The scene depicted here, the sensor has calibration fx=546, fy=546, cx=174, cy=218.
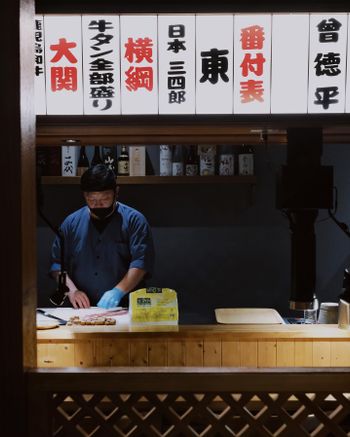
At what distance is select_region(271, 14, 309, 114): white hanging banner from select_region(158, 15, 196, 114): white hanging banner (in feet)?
1.55

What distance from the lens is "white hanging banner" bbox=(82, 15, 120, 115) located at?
3129 millimetres

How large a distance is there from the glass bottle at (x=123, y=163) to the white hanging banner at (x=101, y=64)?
9.43 ft

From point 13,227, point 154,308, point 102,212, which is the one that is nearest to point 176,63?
point 13,227

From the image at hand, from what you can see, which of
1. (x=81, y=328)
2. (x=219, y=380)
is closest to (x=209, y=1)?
(x=219, y=380)

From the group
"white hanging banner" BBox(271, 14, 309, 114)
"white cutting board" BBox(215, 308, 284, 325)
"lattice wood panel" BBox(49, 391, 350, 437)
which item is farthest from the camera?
"white cutting board" BBox(215, 308, 284, 325)

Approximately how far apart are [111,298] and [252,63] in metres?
2.82

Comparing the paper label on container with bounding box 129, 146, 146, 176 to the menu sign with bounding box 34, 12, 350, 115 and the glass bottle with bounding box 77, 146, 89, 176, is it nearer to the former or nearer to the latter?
the glass bottle with bounding box 77, 146, 89, 176

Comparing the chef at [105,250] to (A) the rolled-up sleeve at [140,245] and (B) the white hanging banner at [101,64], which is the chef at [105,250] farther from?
(B) the white hanging banner at [101,64]

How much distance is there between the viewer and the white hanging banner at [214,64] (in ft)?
10.2

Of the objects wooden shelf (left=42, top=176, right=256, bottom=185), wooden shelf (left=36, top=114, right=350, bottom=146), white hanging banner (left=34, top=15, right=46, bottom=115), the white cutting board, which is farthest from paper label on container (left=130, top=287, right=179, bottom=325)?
wooden shelf (left=42, top=176, right=256, bottom=185)

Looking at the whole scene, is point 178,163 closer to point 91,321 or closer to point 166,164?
point 166,164

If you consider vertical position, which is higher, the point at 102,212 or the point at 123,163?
the point at 123,163

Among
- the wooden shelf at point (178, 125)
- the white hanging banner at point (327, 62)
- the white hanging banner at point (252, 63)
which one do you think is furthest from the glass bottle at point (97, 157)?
the white hanging banner at point (327, 62)

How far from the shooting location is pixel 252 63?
3.16 metres
